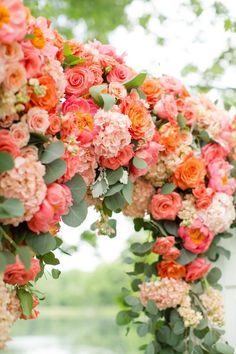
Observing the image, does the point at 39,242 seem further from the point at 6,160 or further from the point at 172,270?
the point at 172,270

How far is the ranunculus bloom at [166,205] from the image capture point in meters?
2.15

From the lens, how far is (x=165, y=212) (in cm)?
215

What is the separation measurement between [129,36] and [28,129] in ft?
10.5

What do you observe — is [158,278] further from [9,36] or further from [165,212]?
[9,36]

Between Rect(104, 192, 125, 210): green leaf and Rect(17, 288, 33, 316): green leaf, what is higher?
Rect(104, 192, 125, 210): green leaf

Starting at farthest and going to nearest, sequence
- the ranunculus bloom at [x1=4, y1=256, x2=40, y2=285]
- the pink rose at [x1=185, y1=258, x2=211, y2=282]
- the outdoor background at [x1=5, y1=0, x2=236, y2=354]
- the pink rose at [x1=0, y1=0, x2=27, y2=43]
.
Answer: the outdoor background at [x1=5, y1=0, x2=236, y2=354]
the pink rose at [x1=185, y1=258, x2=211, y2=282]
the ranunculus bloom at [x1=4, y1=256, x2=40, y2=285]
the pink rose at [x1=0, y1=0, x2=27, y2=43]

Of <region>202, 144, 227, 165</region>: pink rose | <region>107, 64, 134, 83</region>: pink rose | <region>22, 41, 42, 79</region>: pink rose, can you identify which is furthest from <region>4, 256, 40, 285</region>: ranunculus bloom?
<region>202, 144, 227, 165</region>: pink rose

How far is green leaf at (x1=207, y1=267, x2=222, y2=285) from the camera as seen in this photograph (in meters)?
2.30

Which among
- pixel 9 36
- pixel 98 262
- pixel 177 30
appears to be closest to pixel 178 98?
pixel 9 36

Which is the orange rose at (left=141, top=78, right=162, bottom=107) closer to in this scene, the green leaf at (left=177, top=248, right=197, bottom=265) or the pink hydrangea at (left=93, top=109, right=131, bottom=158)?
the pink hydrangea at (left=93, top=109, right=131, bottom=158)

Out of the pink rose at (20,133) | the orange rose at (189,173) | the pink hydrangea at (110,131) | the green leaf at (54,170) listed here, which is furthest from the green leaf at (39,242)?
the orange rose at (189,173)

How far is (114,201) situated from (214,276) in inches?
25.4

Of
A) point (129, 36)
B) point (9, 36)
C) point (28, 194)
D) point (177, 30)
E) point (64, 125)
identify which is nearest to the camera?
point (9, 36)

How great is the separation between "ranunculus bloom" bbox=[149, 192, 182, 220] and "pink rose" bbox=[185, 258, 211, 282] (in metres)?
0.21
